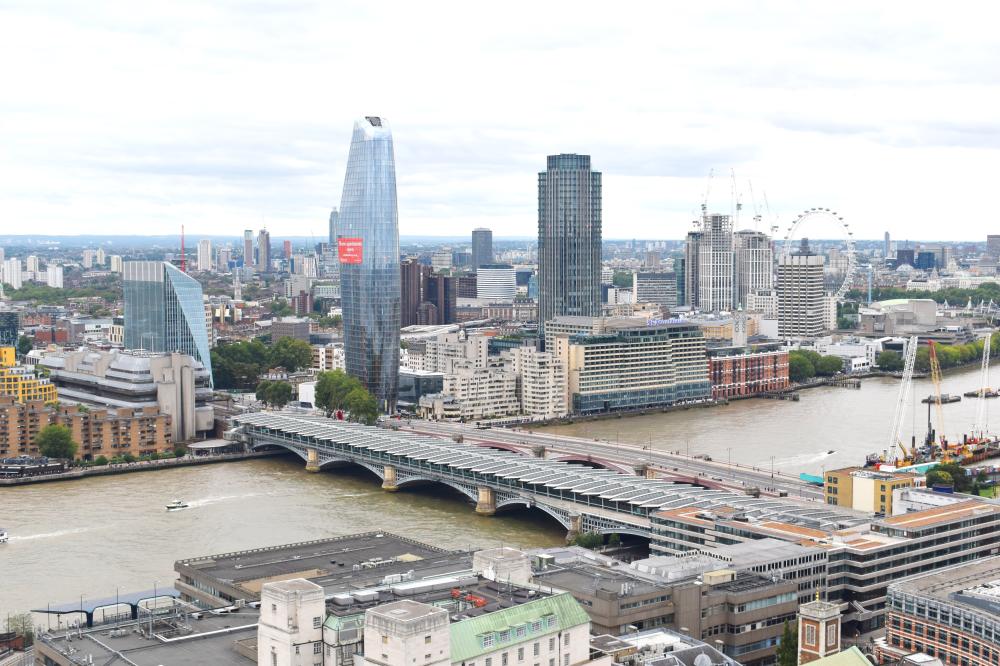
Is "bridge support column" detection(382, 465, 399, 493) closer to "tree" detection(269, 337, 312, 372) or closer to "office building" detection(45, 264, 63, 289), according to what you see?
"tree" detection(269, 337, 312, 372)

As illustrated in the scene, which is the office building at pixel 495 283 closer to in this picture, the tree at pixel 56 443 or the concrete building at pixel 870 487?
the tree at pixel 56 443

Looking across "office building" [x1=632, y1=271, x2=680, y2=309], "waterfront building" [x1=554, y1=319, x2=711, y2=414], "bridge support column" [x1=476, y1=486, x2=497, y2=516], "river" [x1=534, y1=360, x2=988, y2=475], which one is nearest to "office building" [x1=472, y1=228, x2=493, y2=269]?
"office building" [x1=632, y1=271, x2=680, y2=309]

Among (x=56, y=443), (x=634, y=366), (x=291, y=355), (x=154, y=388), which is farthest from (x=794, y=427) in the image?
(x=291, y=355)

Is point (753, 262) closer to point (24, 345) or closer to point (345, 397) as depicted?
point (24, 345)

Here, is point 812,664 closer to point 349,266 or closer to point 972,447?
point 972,447

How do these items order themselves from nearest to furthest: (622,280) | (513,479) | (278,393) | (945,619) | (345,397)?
1. (945,619)
2. (513,479)
3. (345,397)
4. (278,393)
5. (622,280)

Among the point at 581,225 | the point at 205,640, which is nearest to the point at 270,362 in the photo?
the point at 581,225

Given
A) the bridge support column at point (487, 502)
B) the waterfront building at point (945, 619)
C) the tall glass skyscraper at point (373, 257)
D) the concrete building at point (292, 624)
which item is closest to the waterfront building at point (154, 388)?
the tall glass skyscraper at point (373, 257)

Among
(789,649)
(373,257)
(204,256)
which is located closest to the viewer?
(789,649)
